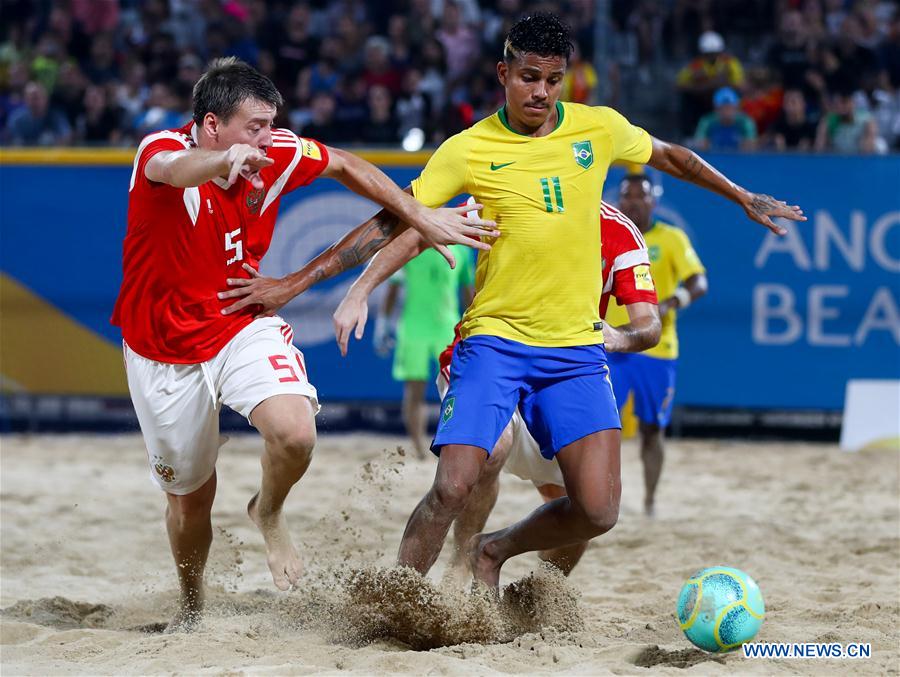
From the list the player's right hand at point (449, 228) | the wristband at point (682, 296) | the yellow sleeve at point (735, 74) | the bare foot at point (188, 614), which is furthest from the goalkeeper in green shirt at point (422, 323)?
the player's right hand at point (449, 228)

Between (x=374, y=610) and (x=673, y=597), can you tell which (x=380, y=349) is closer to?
(x=673, y=597)

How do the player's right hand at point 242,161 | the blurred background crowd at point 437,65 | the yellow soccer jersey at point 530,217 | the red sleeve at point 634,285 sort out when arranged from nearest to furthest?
the player's right hand at point 242,161
the yellow soccer jersey at point 530,217
the red sleeve at point 634,285
the blurred background crowd at point 437,65

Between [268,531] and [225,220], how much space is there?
4.56ft

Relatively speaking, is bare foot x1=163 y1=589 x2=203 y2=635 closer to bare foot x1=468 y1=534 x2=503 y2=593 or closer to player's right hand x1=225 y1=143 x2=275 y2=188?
bare foot x1=468 y1=534 x2=503 y2=593

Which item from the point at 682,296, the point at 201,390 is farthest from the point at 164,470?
the point at 682,296

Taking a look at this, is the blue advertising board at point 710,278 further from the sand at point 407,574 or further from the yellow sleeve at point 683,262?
the yellow sleeve at point 683,262

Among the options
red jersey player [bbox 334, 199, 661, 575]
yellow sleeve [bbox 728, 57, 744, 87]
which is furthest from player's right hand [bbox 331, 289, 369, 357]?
yellow sleeve [bbox 728, 57, 744, 87]

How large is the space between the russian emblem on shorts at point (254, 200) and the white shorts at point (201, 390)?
48 centimetres

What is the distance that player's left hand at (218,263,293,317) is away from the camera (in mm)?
5227

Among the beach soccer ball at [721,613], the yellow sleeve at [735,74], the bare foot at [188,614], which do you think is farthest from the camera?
the yellow sleeve at [735,74]

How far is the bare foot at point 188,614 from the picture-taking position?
552cm

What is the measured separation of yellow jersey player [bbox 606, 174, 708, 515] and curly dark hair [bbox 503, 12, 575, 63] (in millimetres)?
3038

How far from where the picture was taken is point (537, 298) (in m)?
4.97

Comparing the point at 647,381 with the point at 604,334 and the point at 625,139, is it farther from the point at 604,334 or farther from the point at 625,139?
the point at 625,139
